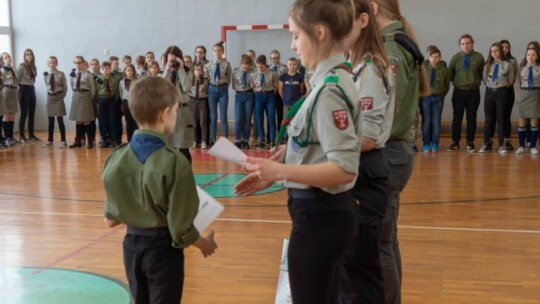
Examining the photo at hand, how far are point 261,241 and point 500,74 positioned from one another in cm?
648

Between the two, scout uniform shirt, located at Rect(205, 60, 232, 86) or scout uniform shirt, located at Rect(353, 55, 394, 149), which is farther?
scout uniform shirt, located at Rect(205, 60, 232, 86)

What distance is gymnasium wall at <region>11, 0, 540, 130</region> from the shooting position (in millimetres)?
12086

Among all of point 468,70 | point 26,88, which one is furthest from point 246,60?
point 26,88

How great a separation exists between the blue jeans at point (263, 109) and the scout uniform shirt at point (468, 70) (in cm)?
297

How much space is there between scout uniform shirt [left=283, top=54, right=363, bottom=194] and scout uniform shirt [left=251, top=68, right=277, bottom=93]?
9180 millimetres

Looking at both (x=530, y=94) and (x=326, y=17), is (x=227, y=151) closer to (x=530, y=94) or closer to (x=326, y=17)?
(x=326, y=17)

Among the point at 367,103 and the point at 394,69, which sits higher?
the point at 394,69

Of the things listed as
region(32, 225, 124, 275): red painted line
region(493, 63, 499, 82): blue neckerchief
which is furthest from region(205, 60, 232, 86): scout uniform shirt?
region(32, 225, 124, 275): red painted line

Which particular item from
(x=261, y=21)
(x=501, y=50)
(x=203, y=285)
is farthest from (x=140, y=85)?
(x=261, y=21)

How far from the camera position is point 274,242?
4777mm

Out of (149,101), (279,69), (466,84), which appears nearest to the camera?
(149,101)

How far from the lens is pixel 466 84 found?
10414 mm

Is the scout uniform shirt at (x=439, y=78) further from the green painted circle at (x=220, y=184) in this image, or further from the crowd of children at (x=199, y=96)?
the green painted circle at (x=220, y=184)

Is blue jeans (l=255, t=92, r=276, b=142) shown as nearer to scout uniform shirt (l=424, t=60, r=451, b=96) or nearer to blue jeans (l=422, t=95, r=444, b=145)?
blue jeans (l=422, t=95, r=444, b=145)
